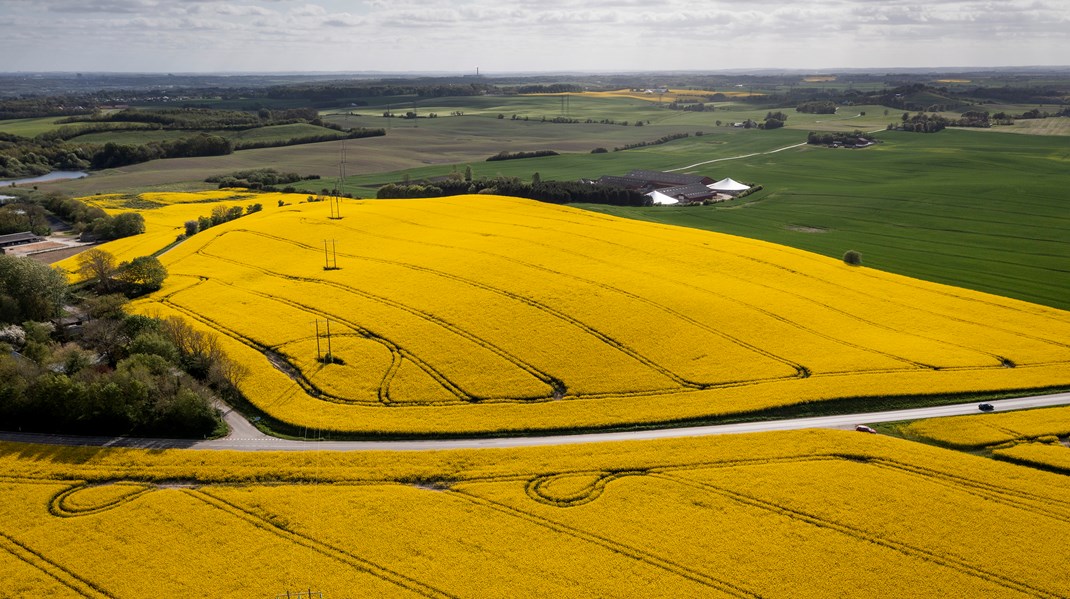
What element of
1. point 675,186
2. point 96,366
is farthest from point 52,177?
point 96,366

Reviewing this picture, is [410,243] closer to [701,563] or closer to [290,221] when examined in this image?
[290,221]

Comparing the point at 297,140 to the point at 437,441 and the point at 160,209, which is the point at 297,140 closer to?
the point at 160,209

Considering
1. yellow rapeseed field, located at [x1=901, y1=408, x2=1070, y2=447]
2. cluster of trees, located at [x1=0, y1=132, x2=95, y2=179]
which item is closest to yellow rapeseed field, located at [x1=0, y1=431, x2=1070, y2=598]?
yellow rapeseed field, located at [x1=901, y1=408, x2=1070, y2=447]

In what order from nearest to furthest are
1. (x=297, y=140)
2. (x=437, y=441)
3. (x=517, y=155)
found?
(x=437, y=441), (x=517, y=155), (x=297, y=140)

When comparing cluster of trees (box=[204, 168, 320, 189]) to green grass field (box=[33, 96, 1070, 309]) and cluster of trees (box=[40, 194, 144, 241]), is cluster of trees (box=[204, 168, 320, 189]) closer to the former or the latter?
green grass field (box=[33, 96, 1070, 309])

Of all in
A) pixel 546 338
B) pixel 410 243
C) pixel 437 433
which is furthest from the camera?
pixel 410 243

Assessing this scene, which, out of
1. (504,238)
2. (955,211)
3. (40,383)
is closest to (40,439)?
(40,383)

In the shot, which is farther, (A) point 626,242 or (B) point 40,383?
(A) point 626,242
